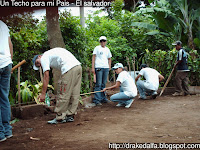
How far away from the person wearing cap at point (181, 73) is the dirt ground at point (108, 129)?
2.47 meters

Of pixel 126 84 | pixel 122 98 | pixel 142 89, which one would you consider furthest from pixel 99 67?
pixel 142 89

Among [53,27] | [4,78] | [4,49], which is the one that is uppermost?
[53,27]

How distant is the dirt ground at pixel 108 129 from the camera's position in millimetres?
3398

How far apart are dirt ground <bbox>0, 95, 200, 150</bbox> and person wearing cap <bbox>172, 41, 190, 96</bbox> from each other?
8.10ft

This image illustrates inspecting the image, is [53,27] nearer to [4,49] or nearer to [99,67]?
[99,67]

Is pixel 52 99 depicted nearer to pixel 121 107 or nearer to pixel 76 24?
pixel 121 107

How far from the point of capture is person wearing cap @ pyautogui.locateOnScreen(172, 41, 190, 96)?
8.21 m

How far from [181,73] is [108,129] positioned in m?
5.07

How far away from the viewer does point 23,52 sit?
5.93 metres

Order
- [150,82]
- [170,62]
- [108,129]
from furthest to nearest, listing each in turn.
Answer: [170,62] → [150,82] → [108,129]

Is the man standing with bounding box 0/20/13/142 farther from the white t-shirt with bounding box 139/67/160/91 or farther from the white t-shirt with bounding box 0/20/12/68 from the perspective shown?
the white t-shirt with bounding box 139/67/160/91

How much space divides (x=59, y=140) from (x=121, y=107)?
3212 millimetres

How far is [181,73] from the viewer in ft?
27.4

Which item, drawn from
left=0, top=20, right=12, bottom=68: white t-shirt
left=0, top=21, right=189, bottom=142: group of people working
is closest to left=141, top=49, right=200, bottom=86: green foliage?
left=0, top=21, right=189, bottom=142: group of people working
